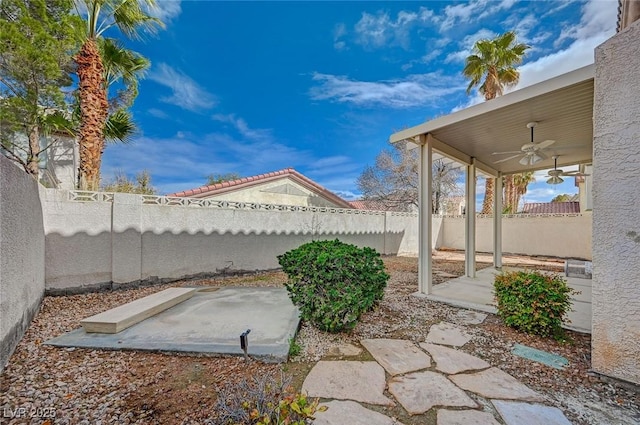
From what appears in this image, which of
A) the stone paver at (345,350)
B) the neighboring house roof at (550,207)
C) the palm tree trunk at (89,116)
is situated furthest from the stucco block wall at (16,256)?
the neighboring house roof at (550,207)

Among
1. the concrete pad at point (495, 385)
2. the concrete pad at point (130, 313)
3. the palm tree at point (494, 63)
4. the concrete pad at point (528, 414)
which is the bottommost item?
the concrete pad at point (495, 385)

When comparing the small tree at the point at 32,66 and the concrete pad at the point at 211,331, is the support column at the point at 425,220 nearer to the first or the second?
the concrete pad at the point at 211,331

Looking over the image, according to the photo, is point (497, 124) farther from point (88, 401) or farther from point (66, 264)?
point (66, 264)

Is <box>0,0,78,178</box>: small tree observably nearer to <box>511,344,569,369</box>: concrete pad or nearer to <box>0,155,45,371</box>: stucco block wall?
<box>0,155,45,371</box>: stucco block wall

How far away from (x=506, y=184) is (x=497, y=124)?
19022mm

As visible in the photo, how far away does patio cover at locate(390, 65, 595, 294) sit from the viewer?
12.9 ft

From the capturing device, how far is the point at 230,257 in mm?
7680

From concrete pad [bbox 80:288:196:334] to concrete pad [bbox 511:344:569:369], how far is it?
4.93 m

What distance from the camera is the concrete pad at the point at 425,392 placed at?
88.9 inches

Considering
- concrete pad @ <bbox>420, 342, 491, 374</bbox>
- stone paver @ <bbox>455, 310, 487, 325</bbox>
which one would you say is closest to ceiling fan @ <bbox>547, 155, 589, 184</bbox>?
stone paver @ <bbox>455, 310, 487, 325</bbox>

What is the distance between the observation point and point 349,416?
209 centimetres

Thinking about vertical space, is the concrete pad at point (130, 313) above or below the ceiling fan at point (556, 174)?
below

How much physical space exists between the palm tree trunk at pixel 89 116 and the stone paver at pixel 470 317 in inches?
319

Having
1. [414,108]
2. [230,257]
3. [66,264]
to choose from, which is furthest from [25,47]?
[414,108]
